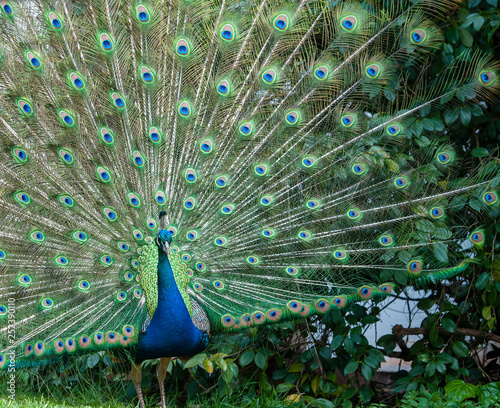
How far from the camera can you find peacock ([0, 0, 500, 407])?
279cm

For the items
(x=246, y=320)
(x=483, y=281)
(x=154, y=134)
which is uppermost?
(x=154, y=134)

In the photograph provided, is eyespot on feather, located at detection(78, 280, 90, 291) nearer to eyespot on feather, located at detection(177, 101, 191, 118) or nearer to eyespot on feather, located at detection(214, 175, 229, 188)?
eyespot on feather, located at detection(214, 175, 229, 188)

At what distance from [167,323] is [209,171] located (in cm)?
81

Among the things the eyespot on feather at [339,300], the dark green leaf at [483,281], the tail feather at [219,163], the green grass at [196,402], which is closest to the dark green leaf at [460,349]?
the dark green leaf at [483,281]

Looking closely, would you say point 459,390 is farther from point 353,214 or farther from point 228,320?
point 228,320

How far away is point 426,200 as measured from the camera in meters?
2.95

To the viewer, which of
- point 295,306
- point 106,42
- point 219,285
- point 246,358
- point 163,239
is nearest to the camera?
point 163,239

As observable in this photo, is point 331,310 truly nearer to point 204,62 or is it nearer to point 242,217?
point 242,217

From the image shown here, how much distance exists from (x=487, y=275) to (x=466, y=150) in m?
0.84

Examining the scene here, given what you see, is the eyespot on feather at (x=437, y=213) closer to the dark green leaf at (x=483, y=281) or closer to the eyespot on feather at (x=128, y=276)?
the dark green leaf at (x=483, y=281)

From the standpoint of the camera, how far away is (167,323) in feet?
9.29

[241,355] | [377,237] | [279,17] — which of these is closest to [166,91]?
[279,17]

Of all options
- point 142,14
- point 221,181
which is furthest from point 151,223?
point 142,14

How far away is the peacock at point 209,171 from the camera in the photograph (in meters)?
2.79
